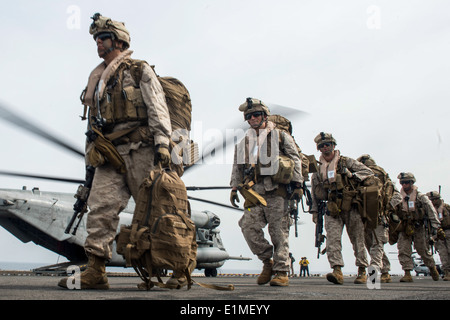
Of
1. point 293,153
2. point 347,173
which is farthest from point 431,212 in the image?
→ point 293,153

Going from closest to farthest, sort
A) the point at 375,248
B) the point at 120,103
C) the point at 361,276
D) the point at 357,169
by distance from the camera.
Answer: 1. the point at 120,103
2. the point at 361,276
3. the point at 357,169
4. the point at 375,248

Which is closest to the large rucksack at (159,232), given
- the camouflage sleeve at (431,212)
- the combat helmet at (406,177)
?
the combat helmet at (406,177)

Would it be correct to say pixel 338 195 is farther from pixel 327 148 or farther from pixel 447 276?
pixel 447 276

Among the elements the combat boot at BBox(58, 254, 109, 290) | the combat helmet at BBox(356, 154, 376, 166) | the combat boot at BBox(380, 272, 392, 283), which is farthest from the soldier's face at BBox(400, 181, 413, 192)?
the combat boot at BBox(58, 254, 109, 290)

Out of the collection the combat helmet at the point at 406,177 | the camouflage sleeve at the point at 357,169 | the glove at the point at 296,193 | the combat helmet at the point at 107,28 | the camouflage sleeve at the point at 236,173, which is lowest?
the glove at the point at 296,193

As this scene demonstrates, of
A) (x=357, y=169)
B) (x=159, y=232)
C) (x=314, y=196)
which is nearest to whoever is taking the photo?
(x=159, y=232)

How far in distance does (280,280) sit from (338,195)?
2.32m

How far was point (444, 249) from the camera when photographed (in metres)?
13.2

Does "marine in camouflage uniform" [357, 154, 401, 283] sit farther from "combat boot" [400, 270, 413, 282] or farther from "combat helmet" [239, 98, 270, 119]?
"combat helmet" [239, 98, 270, 119]

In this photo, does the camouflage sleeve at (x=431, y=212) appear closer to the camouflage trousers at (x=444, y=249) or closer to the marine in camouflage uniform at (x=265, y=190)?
the camouflage trousers at (x=444, y=249)

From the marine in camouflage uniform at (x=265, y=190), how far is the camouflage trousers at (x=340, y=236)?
1.42 metres

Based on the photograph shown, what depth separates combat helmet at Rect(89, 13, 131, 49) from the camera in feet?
15.4

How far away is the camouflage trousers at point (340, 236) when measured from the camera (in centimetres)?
722

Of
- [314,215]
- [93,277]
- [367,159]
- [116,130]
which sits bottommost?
[93,277]
